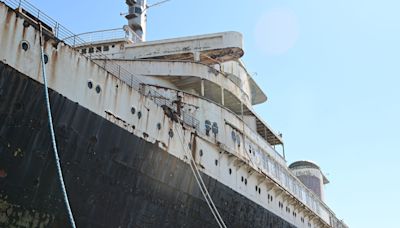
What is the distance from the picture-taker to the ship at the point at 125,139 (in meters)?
9.63

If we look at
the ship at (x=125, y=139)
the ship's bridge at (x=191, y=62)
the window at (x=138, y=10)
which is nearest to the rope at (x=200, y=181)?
the ship at (x=125, y=139)

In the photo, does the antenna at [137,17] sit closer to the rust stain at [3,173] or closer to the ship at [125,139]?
the ship at [125,139]

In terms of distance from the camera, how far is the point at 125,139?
12500 millimetres

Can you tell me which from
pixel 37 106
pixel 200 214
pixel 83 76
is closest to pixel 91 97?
pixel 83 76

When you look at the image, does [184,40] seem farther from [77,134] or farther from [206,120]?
[77,134]

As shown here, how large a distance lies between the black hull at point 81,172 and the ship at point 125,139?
25 millimetres

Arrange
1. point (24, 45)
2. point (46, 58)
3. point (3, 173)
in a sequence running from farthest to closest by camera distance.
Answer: point (46, 58)
point (24, 45)
point (3, 173)

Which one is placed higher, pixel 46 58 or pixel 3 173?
pixel 46 58

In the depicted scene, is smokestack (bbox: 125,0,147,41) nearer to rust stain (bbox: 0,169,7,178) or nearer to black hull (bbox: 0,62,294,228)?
black hull (bbox: 0,62,294,228)

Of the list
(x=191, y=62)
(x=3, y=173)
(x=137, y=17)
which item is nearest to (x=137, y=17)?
(x=137, y=17)

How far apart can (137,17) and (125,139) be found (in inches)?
576

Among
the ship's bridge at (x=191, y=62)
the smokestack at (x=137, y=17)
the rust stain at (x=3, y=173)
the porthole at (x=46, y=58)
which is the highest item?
the smokestack at (x=137, y=17)

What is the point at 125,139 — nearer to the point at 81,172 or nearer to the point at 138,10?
the point at 81,172

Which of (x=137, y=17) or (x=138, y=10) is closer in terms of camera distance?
(x=137, y=17)
